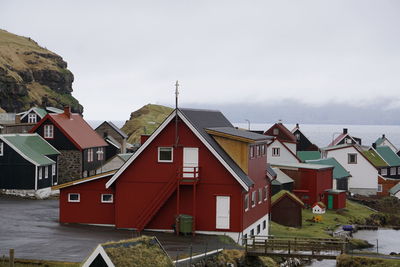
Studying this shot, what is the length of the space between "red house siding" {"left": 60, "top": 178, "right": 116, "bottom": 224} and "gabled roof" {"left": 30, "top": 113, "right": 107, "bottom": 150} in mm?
23210

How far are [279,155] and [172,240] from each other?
1972 inches

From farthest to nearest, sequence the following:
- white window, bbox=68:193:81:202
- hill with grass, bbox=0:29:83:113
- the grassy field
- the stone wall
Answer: hill with grass, bbox=0:29:83:113 → the stone wall → the grassy field → white window, bbox=68:193:81:202

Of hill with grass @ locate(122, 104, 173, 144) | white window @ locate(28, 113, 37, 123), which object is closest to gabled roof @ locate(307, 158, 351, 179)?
white window @ locate(28, 113, 37, 123)

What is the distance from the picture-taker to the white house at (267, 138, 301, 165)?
283ft

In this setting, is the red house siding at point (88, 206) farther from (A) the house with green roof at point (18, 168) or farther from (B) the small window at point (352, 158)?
(B) the small window at point (352, 158)

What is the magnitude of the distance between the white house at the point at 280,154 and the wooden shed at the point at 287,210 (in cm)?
2463

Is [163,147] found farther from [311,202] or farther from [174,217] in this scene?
[311,202]

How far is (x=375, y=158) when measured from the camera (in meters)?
109

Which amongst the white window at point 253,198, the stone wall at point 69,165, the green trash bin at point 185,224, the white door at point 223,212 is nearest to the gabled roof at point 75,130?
the stone wall at point 69,165

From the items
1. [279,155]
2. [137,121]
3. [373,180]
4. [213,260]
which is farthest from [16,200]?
[137,121]

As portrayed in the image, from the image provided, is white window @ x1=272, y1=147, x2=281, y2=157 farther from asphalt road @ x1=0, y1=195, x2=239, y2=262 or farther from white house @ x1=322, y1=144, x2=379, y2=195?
asphalt road @ x1=0, y1=195, x2=239, y2=262

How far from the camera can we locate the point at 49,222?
45.4 meters

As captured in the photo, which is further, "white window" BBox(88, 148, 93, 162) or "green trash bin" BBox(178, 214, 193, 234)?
"white window" BBox(88, 148, 93, 162)

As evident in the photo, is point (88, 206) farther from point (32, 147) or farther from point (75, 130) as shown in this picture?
point (75, 130)
